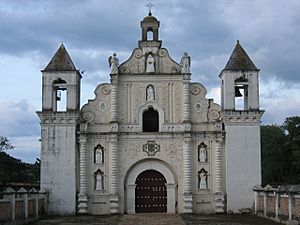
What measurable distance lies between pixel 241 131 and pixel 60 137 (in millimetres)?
9989

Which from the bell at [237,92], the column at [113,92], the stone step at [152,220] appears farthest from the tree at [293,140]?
the stone step at [152,220]

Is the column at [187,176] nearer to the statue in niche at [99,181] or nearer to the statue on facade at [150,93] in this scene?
the statue on facade at [150,93]

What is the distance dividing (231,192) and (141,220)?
677 centimetres

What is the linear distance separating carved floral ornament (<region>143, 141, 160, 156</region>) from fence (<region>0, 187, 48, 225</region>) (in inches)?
236

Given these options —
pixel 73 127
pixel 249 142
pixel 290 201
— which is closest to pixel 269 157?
pixel 249 142

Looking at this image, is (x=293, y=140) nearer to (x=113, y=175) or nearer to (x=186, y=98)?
(x=186, y=98)

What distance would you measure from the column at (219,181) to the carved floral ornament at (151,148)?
3324 millimetres

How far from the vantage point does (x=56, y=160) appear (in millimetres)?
31703

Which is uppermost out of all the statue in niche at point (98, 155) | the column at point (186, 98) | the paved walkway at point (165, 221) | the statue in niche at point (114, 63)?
the statue in niche at point (114, 63)

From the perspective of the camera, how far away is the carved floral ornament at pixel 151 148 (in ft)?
105

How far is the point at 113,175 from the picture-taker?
104ft

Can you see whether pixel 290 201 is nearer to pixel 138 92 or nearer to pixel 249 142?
pixel 249 142

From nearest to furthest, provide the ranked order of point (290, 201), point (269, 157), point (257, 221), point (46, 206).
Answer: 1. point (290, 201)
2. point (257, 221)
3. point (46, 206)
4. point (269, 157)

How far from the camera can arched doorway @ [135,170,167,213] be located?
32.3 meters
